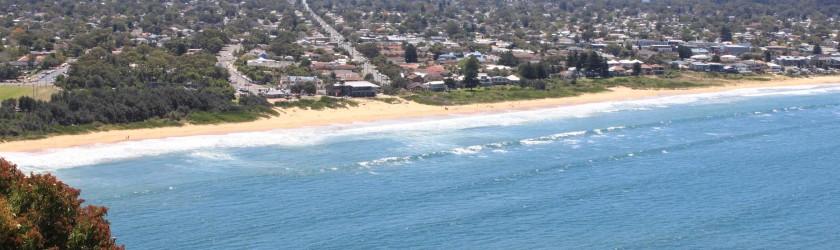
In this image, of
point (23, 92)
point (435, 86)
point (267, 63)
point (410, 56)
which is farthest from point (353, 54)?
point (23, 92)

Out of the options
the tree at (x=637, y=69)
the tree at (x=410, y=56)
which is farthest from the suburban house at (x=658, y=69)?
the tree at (x=410, y=56)

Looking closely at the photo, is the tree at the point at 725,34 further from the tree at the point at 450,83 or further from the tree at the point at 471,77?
the tree at the point at 450,83

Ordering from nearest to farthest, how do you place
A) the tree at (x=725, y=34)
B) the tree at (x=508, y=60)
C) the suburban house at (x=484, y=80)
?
the suburban house at (x=484, y=80), the tree at (x=508, y=60), the tree at (x=725, y=34)

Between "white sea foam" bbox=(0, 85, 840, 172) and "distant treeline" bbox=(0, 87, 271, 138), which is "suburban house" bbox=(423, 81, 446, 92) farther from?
"distant treeline" bbox=(0, 87, 271, 138)

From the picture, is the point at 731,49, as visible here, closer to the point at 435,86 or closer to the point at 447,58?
the point at 447,58

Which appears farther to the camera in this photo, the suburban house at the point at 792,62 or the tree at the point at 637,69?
the suburban house at the point at 792,62

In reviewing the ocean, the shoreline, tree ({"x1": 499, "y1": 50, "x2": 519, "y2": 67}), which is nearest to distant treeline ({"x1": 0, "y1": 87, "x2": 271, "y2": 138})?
the shoreline
